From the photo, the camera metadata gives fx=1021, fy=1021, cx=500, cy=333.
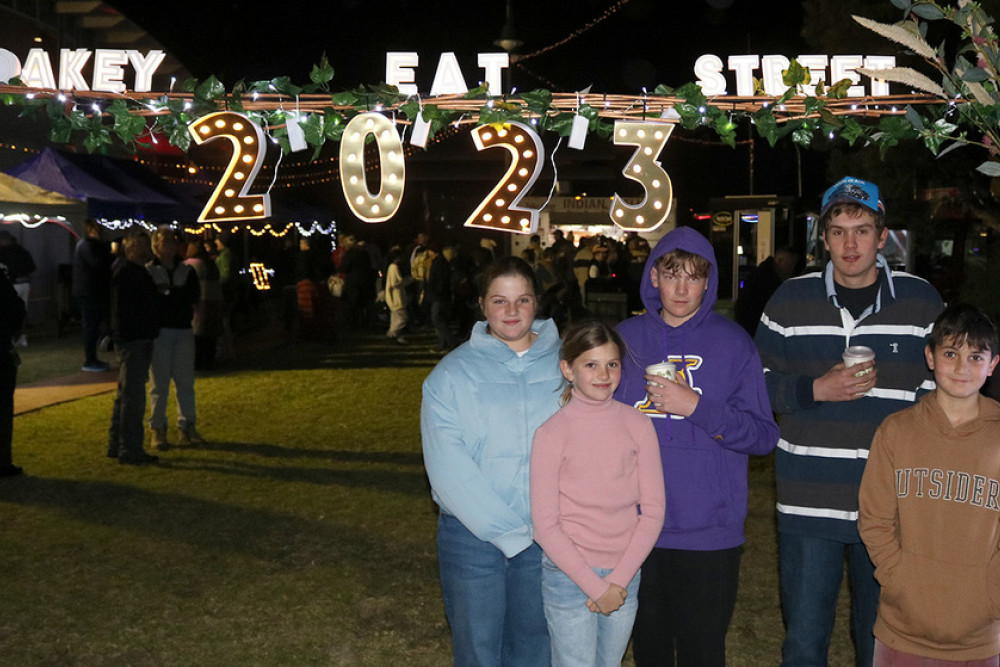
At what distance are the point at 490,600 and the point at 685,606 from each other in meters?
0.68

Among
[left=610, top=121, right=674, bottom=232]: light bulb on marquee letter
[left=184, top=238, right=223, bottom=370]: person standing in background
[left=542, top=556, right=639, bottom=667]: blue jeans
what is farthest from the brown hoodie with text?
[left=184, top=238, right=223, bottom=370]: person standing in background

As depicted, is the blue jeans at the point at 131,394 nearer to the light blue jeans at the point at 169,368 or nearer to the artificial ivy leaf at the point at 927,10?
the light blue jeans at the point at 169,368

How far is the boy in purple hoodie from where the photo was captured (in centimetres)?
352

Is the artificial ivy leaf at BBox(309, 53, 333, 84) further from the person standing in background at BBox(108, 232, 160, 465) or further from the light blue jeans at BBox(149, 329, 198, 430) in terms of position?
the light blue jeans at BBox(149, 329, 198, 430)

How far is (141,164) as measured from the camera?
21.8 m

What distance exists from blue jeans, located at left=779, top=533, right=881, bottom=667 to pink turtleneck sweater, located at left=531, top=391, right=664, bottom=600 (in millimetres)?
652

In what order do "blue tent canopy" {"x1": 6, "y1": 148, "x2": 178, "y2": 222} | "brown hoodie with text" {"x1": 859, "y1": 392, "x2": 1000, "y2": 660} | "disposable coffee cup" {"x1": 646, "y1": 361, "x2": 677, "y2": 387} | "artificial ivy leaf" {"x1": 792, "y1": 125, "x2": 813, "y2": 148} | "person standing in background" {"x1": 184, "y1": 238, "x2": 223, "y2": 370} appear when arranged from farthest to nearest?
1. "blue tent canopy" {"x1": 6, "y1": 148, "x2": 178, "y2": 222}
2. "person standing in background" {"x1": 184, "y1": 238, "x2": 223, "y2": 370}
3. "artificial ivy leaf" {"x1": 792, "y1": 125, "x2": 813, "y2": 148}
4. "disposable coffee cup" {"x1": 646, "y1": 361, "x2": 677, "y2": 387}
5. "brown hoodie with text" {"x1": 859, "y1": 392, "x2": 1000, "y2": 660}

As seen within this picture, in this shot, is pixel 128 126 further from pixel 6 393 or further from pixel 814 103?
pixel 6 393

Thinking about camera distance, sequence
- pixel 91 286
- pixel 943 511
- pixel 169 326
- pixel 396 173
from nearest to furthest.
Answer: pixel 943 511 → pixel 396 173 → pixel 169 326 → pixel 91 286

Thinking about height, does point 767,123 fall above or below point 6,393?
above

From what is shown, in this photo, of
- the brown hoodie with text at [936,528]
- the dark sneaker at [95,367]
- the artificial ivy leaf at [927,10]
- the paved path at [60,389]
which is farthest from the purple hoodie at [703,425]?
the dark sneaker at [95,367]

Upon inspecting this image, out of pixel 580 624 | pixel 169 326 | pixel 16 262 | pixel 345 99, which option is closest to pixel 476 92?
pixel 345 99

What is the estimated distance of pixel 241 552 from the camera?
673cm

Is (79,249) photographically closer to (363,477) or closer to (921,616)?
(363,477)
